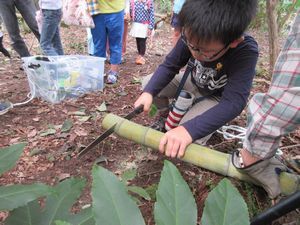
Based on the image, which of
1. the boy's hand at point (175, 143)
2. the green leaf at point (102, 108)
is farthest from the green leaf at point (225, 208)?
the green leaf at point (102, 108)

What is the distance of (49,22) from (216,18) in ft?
7.11

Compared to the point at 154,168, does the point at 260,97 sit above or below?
above

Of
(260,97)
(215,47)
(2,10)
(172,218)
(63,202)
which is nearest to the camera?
(172,218)

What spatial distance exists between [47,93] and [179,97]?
1282 mm

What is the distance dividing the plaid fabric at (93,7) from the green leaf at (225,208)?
9.13ft

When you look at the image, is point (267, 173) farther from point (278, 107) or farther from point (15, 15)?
point (15, 15)

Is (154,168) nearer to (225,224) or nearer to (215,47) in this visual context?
(215,47)

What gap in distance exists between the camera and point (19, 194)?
55 cm

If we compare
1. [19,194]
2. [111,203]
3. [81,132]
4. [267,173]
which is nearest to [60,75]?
[81,132]

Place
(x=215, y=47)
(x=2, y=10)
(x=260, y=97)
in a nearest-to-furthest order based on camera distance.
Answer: (x=260, y=97) → (x=215, y=47) → (x=2, y=10)

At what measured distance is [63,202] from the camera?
641 mm

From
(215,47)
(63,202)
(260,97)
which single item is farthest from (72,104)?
(63,202)

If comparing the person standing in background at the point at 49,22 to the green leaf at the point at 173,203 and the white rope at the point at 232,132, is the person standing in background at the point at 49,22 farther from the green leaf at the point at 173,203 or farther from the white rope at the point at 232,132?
the green leaf at the point at 173,203

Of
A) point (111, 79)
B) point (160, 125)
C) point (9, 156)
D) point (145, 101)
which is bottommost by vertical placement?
point (111, 79)
